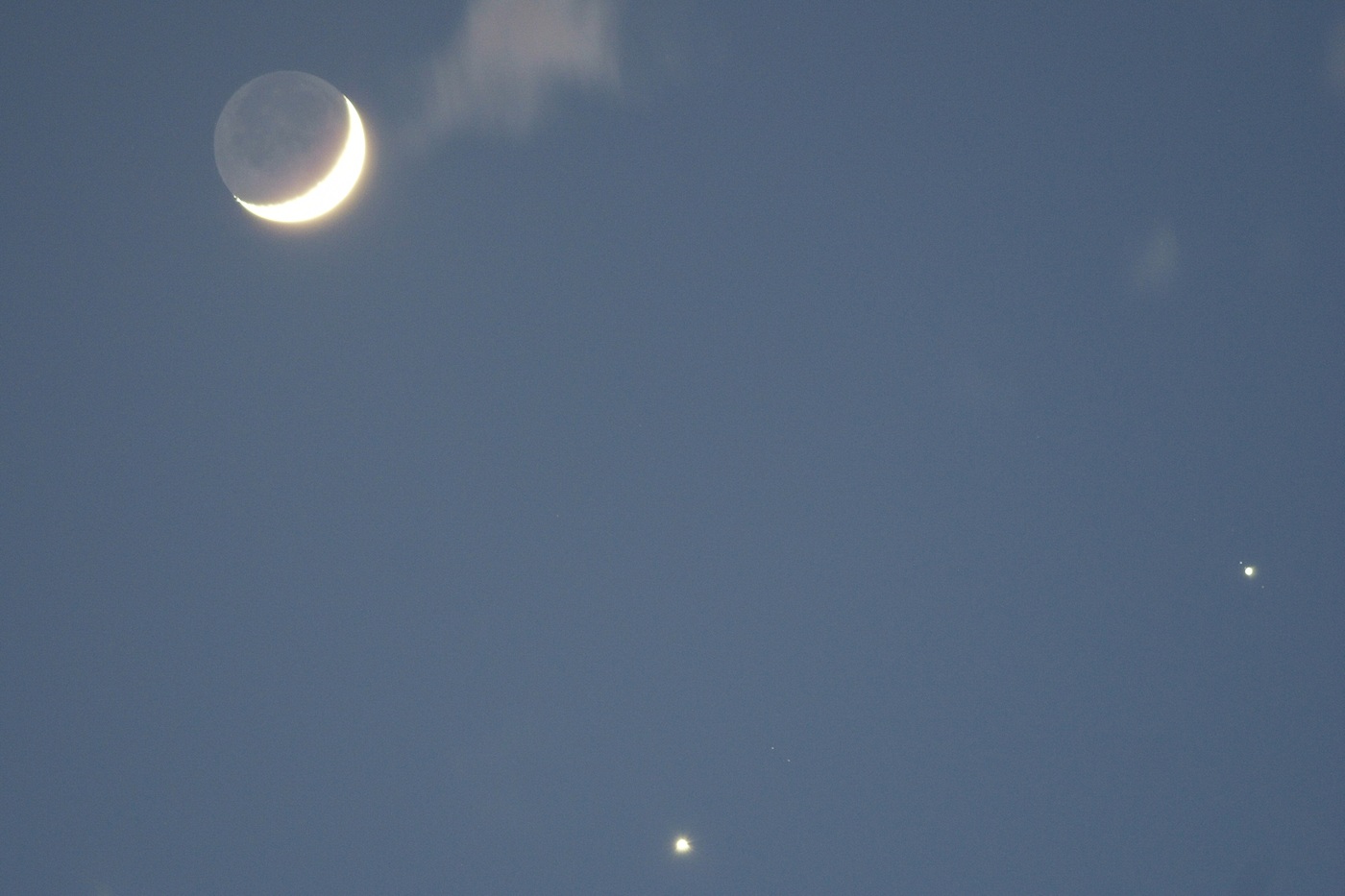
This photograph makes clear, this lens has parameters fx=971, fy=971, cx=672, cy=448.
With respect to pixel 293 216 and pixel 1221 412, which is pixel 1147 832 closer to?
pixel 1221 412

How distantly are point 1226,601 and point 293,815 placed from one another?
26.2 ft

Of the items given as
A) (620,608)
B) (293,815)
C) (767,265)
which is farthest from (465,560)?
(767,265)

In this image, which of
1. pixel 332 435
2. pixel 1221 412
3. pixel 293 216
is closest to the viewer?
pixel 293 216

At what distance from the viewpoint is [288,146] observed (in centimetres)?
607

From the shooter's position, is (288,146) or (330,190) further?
(330,190)

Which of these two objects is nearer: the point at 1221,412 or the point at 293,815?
the point at 293,815

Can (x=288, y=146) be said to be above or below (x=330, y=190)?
above

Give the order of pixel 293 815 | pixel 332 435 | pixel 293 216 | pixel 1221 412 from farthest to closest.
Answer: pixel 1221 412, pixel 293 815, pixel 332 435, pixel 293 216

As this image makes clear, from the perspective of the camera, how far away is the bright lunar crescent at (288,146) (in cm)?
602

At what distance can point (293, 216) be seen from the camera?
241 inches

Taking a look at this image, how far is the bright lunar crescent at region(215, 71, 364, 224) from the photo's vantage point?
6023 millimetres

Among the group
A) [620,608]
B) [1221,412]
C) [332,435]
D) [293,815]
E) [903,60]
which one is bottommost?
[293,815]

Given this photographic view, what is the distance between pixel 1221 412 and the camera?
26.8 ft

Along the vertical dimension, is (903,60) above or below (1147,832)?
above
